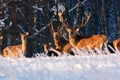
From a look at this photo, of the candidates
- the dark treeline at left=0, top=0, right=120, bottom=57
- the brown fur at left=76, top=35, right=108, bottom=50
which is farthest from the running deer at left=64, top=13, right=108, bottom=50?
the dark treeline at left=0, top=0, right=120, bottom=57

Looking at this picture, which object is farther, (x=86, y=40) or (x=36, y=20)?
(x=36, y=20)

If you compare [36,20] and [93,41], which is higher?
[36,20]

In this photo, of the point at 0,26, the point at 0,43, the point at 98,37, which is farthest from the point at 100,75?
the point at 0,26

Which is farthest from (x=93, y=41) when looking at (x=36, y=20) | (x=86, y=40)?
(x=36, y=20)

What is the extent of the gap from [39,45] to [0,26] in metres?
7.05

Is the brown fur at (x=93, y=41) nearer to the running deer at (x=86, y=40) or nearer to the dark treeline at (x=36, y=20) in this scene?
the running deer at (x=86, y=40)

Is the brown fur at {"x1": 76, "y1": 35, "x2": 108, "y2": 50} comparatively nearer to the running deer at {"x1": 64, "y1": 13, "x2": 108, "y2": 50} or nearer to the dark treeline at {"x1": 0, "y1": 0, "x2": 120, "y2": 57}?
the running deer at {"x1": 64, "y1": 13, "x2": 108, "y2": 50}

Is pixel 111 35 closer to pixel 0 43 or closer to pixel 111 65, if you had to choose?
pixel 0 43

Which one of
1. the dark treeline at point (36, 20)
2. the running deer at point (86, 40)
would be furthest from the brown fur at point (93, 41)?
the dark treeline at point (36, 20)

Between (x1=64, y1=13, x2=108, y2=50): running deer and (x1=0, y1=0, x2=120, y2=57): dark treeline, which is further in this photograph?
(x1=0, y1=0, x2=120, y2=57): dark treeline

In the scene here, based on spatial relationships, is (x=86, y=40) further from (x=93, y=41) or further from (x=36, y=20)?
(x=36, y=20)

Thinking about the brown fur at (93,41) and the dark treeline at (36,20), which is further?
the dark treeline at (36,20)

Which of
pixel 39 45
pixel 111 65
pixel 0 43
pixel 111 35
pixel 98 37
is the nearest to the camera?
pixel 111 65

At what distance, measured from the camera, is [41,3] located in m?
32.5
